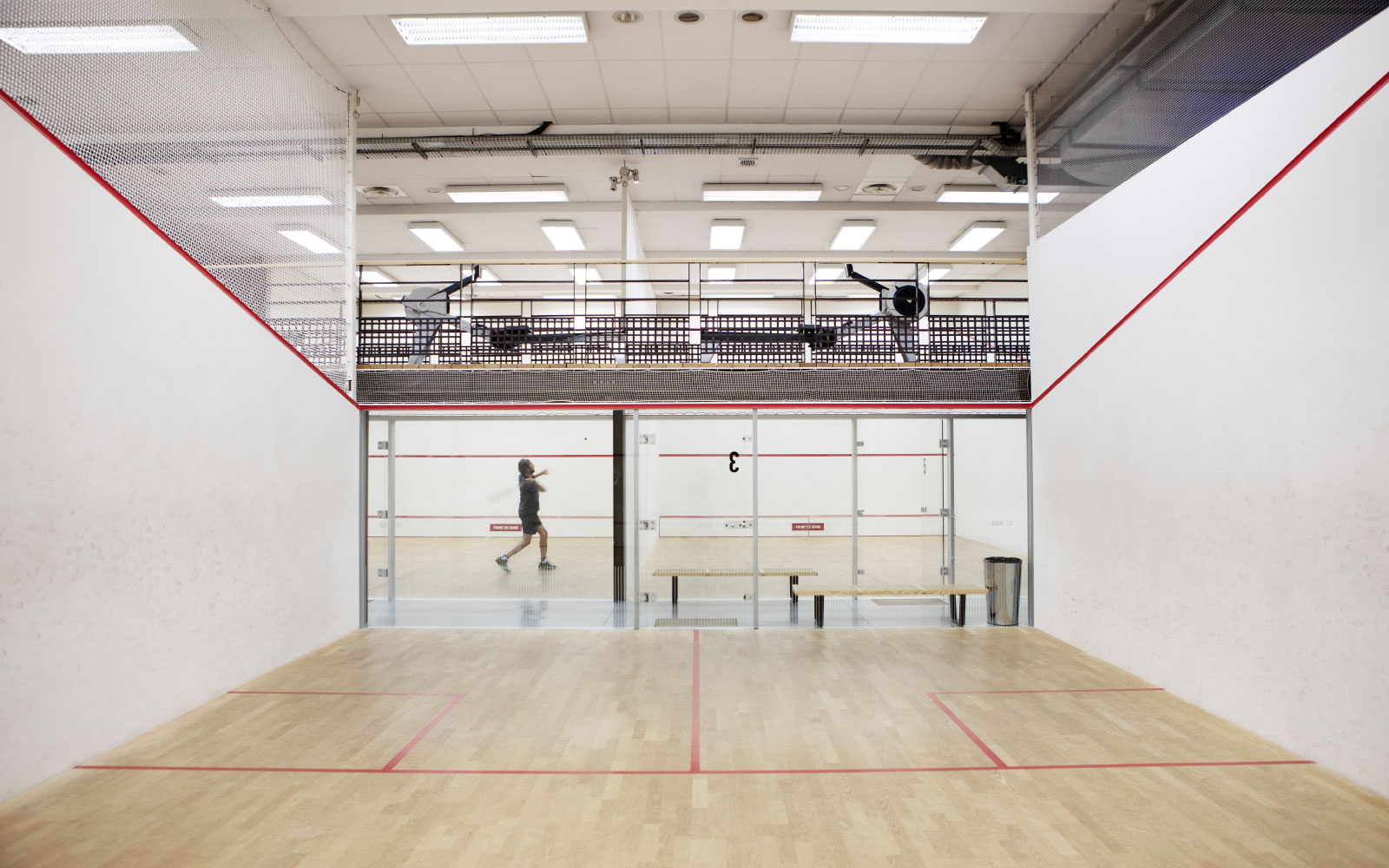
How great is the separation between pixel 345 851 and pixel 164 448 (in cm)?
236

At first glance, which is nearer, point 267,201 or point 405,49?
point 267,201

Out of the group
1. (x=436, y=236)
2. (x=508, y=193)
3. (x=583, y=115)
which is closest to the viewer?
(x=583, y=115)

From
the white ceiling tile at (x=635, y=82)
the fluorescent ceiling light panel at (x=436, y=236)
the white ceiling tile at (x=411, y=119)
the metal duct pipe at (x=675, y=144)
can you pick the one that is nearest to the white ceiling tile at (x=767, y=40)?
the white ceiling tile at (x=635, y=82)

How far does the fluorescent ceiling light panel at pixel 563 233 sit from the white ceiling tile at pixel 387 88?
115 inches

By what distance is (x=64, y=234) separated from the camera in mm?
3295

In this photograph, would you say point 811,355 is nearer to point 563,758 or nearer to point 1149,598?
point 1149,598

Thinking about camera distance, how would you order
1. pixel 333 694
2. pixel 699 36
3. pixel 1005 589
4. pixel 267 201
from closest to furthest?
pixel 333 694
pixel 267 201
pixel 699 36
pixel 1005 589

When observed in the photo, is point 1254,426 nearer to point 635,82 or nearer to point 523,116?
point 635,82

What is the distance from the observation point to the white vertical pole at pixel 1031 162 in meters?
6.36

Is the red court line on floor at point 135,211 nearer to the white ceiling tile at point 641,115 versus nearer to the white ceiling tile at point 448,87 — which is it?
the white ceiling tile at point 448,87

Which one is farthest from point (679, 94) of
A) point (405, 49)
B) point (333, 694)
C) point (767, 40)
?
point (333, 694)

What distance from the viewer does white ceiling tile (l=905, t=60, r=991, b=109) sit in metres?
6.15

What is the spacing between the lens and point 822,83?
6398 mm

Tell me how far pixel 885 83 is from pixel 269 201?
464 centimetres
